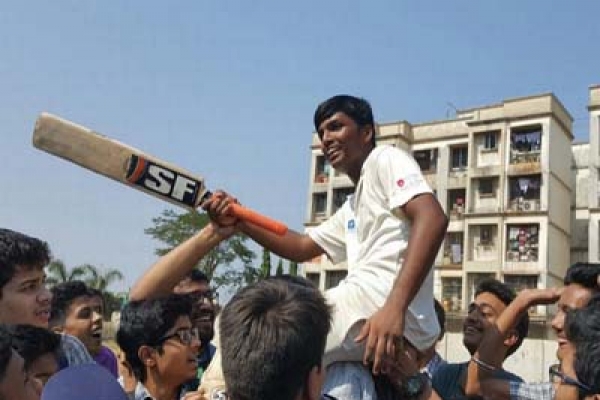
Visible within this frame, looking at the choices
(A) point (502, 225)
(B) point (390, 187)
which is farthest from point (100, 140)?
(A) point (502, 225)

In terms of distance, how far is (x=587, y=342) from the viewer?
2459 mm

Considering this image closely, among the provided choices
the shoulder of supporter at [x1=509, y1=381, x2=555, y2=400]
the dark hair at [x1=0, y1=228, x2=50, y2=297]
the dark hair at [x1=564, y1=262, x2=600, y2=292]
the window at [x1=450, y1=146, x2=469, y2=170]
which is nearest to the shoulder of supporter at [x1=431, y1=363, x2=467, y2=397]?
the shoulder of supporter at [x1=509, y1=381, x2=555, y2=400]

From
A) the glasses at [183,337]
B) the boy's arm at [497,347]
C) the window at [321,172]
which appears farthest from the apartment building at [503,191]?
the glasses at [183,337]

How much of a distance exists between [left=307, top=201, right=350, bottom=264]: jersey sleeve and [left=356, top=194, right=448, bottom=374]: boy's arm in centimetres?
63

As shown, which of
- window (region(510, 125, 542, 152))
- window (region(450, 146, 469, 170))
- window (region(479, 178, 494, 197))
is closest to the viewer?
window (region(510, 125, 542, 152))

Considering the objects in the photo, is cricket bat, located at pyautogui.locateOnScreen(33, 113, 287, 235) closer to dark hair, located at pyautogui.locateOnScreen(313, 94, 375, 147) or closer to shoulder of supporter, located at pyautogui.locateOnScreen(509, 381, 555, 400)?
dark hair, located at pyautogui.locateOnScreen(313, 94, 375, 147)

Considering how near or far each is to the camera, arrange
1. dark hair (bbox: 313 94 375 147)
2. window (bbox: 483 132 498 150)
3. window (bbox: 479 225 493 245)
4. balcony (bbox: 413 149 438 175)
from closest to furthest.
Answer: dark hair (bbox: 313 94 375 147), window (bbox: 479 225 493 245), window (bbox: 483 132 498 150), balcony (bbox: 413 149 438 175)

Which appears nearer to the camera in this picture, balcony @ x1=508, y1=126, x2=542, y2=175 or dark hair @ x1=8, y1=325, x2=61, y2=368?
dark hair @ x1=8, y1=325, x2=61, y2=368

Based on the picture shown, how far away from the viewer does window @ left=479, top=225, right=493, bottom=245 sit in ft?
126

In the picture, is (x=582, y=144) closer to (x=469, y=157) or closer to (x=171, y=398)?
(x=469, y=157)

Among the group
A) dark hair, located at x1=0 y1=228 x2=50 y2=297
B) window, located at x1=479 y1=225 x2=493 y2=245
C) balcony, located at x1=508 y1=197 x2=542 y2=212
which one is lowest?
dark hair, located at x1=0 y1=228 x2=50 y2=297

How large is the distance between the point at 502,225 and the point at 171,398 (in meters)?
35.8

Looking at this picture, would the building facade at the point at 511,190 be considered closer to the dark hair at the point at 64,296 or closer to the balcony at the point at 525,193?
the balcony at the point at 525,193

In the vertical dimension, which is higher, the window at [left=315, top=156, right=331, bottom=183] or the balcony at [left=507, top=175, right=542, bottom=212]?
Answer: the window at [left=315, top=156, right=331, bottom=183]
